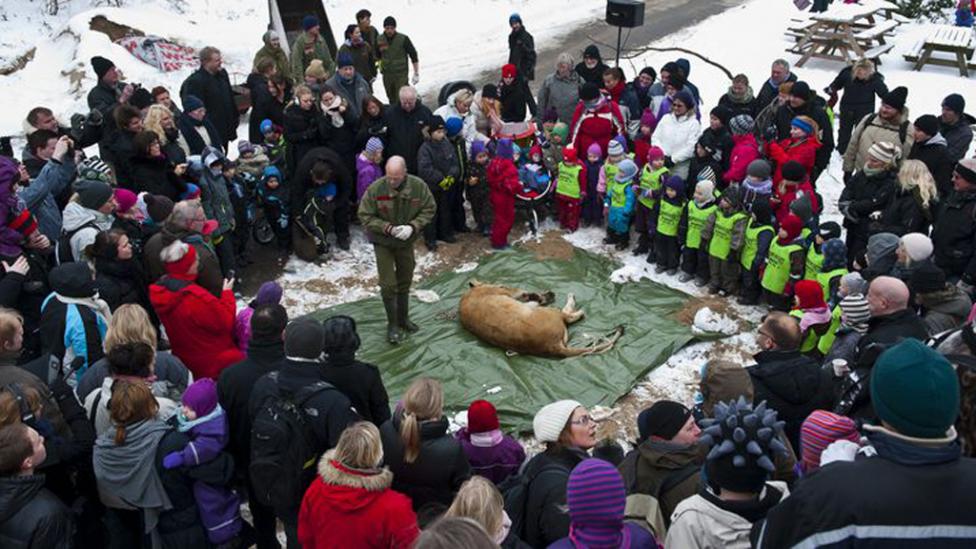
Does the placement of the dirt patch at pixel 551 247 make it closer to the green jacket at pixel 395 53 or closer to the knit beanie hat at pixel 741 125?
the knit beanie hat at pixel 741 125

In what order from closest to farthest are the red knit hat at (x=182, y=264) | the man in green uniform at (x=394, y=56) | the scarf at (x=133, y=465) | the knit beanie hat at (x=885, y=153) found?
the scarf at (x=133, y=465), the red knit hat at (x=182, y=264), the knit beanie hat at (x=885, y=153), the man in green uniform at (x=394, y=56)

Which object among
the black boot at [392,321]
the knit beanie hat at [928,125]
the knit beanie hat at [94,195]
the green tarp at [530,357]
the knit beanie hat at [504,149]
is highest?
the knit beanie hat at [94,195]

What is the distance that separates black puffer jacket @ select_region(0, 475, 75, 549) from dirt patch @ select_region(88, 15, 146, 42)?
13.4 metres

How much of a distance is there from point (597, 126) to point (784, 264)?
3422 millimetres

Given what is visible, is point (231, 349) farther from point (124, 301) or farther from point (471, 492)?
point (471, 492)

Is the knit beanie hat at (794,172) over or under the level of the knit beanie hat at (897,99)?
under

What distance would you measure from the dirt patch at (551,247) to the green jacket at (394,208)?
7.55 ft

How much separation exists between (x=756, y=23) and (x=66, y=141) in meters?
16.5

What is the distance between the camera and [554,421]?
4.65 meters

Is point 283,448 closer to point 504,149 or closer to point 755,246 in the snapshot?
point 755,246

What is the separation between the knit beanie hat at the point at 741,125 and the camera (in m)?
A: 9.68

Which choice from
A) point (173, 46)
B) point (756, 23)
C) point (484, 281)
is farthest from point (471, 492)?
point (756, 23)

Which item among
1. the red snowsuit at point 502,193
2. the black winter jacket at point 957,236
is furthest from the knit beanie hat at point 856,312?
the red snowsuit at point 502,193

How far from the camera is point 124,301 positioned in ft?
22.1
